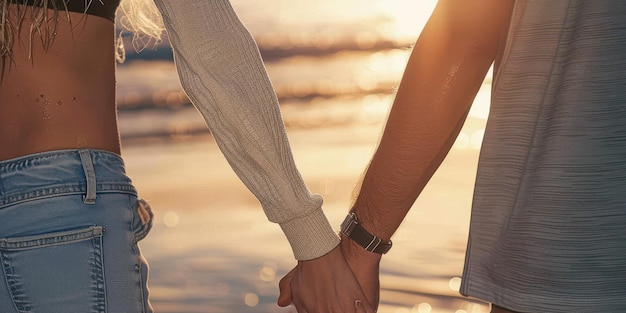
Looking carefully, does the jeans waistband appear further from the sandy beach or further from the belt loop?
the sandy beach

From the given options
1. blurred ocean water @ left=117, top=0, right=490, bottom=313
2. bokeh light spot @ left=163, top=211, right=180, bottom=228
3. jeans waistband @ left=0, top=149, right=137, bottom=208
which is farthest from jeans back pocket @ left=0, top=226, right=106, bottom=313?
bokeh light spot @ left=163, top=211, right=180, bottom=228

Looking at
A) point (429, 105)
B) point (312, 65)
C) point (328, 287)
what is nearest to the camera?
point (328, 287)

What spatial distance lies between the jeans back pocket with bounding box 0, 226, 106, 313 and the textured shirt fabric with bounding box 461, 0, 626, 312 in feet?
3.49

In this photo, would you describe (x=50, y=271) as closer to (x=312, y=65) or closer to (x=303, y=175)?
(x=303, y=175)

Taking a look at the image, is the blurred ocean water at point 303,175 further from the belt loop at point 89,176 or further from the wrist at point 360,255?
the belt loop at point 89,176

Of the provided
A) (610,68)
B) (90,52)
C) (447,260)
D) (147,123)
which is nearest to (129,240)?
(90,52)

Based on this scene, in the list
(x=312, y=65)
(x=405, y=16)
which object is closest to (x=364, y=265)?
(x=312, y=65)

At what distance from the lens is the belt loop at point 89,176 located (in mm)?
2525

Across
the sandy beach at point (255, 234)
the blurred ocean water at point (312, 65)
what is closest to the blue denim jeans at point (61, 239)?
the sandy beach at point (255, 234)

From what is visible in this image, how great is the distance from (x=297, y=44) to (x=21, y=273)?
1520 cm

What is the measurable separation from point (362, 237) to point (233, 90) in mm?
1123

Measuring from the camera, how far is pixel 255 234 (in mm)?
6957

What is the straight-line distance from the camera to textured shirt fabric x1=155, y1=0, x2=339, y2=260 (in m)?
2.64

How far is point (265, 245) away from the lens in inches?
263
